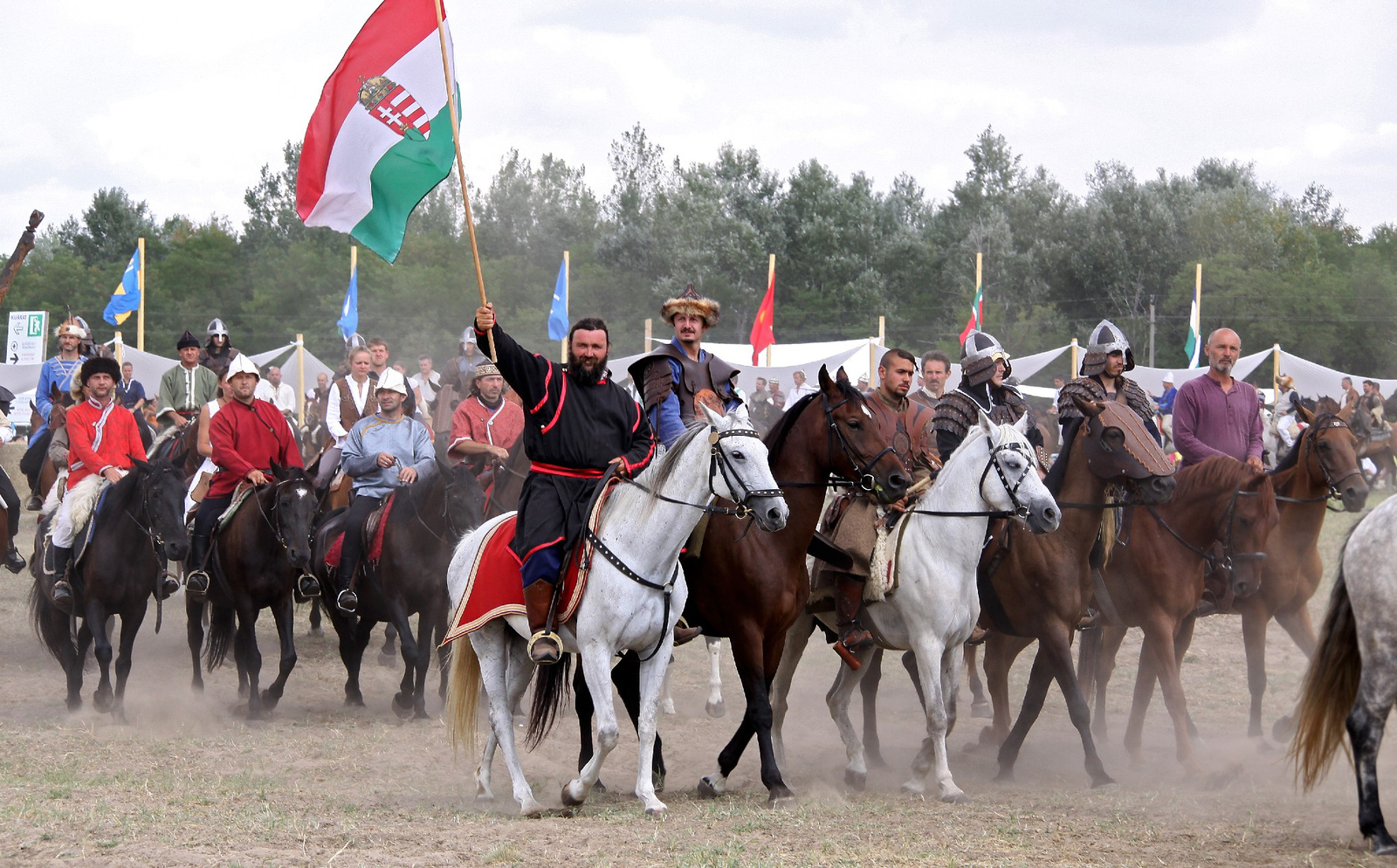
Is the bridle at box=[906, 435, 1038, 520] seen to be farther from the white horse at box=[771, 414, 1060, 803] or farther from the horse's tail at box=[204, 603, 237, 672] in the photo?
the horse's tail at box=[204, 603, 237, 672]

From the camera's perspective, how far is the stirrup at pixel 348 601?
10.9m

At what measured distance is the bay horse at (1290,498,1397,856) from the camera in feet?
20.7

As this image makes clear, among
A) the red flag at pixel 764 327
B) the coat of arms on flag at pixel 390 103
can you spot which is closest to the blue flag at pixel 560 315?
the red flag at pixel 764 327

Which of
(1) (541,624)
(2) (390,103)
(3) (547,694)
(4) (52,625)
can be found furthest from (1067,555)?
(4) (52,625)

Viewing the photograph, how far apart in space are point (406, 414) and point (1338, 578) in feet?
28.9

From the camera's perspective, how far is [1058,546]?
8.59 meters

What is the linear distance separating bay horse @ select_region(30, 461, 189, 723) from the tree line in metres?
40.2

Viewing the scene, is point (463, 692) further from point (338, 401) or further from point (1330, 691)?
point (338, 401)

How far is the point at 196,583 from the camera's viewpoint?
1115 centimetres

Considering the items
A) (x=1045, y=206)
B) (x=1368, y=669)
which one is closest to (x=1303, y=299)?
(x=1045, y=206)

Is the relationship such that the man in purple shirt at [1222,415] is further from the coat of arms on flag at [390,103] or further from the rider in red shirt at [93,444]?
the rider in red shirt at [93,444]

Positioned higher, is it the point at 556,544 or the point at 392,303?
the point at 392,303

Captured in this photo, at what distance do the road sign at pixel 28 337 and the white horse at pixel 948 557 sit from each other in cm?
2042

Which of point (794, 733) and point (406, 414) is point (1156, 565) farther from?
point (406, 414)
